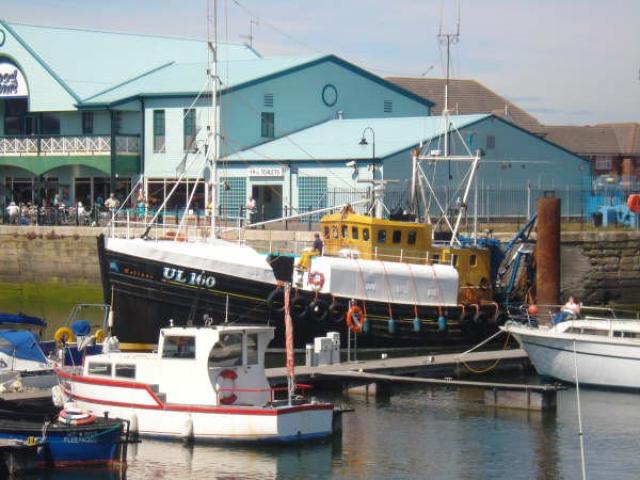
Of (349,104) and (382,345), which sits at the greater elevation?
(349,104)

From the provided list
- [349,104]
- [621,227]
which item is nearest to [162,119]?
[349,104]

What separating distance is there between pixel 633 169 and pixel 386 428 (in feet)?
219

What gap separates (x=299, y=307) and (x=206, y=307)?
7.94 feet

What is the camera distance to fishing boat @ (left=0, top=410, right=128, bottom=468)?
22.8m

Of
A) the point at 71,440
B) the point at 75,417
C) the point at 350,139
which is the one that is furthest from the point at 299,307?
the point at 350,139

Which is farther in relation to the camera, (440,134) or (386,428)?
(440,134)

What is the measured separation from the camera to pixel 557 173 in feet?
185

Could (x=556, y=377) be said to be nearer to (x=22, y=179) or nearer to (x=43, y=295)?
(x=43, y=295)

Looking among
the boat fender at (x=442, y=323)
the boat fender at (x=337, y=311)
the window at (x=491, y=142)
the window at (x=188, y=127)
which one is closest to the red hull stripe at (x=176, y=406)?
the boat fender at (x=337, y=311)

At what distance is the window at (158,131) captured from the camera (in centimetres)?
5722

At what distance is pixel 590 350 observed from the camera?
1225 inches

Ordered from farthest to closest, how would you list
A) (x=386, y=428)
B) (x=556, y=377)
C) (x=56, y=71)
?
1. (x=56, y=71)
2. (x=556, y=377)
3. (x=386, y=428)

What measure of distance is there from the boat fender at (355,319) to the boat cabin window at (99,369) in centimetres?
955

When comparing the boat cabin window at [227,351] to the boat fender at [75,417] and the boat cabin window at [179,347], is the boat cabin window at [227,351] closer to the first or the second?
the boat cabin window at [179,347]
